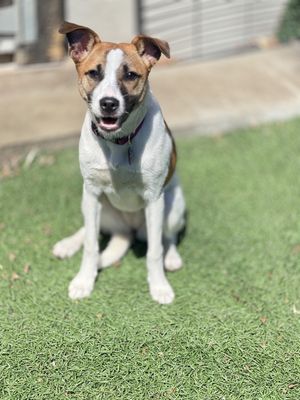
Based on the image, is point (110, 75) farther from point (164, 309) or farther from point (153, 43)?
point (164, 309)

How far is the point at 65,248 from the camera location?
14.3ft

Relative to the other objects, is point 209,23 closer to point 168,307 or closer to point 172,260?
point 172,260

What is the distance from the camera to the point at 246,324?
3766mm

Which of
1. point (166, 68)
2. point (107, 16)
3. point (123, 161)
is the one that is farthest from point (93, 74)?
point (107, 16)

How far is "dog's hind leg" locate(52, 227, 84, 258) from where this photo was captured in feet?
14.3

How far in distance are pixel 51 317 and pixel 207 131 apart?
11.1 feet

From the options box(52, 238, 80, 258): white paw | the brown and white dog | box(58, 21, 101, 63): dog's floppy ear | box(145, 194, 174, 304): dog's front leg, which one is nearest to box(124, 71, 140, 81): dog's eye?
the brown and white dog

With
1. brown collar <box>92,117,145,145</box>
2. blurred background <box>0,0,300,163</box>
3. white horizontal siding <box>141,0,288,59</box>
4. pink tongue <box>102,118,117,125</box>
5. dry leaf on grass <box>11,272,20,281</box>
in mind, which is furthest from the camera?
white horizontal siding <box>141,0,288,59</box>

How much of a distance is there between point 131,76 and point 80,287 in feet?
A: 5.20

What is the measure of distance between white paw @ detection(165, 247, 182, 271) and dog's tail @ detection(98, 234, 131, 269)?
34cm

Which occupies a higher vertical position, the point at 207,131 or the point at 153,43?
the point at 153,43

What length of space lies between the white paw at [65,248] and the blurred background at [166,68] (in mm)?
1685

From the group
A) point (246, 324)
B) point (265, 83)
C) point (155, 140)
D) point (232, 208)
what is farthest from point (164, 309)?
point (265, 83)

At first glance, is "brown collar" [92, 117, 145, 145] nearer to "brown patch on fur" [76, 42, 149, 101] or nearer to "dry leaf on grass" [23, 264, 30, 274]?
"brown patch on fur" [76, 42, 149, 101]
